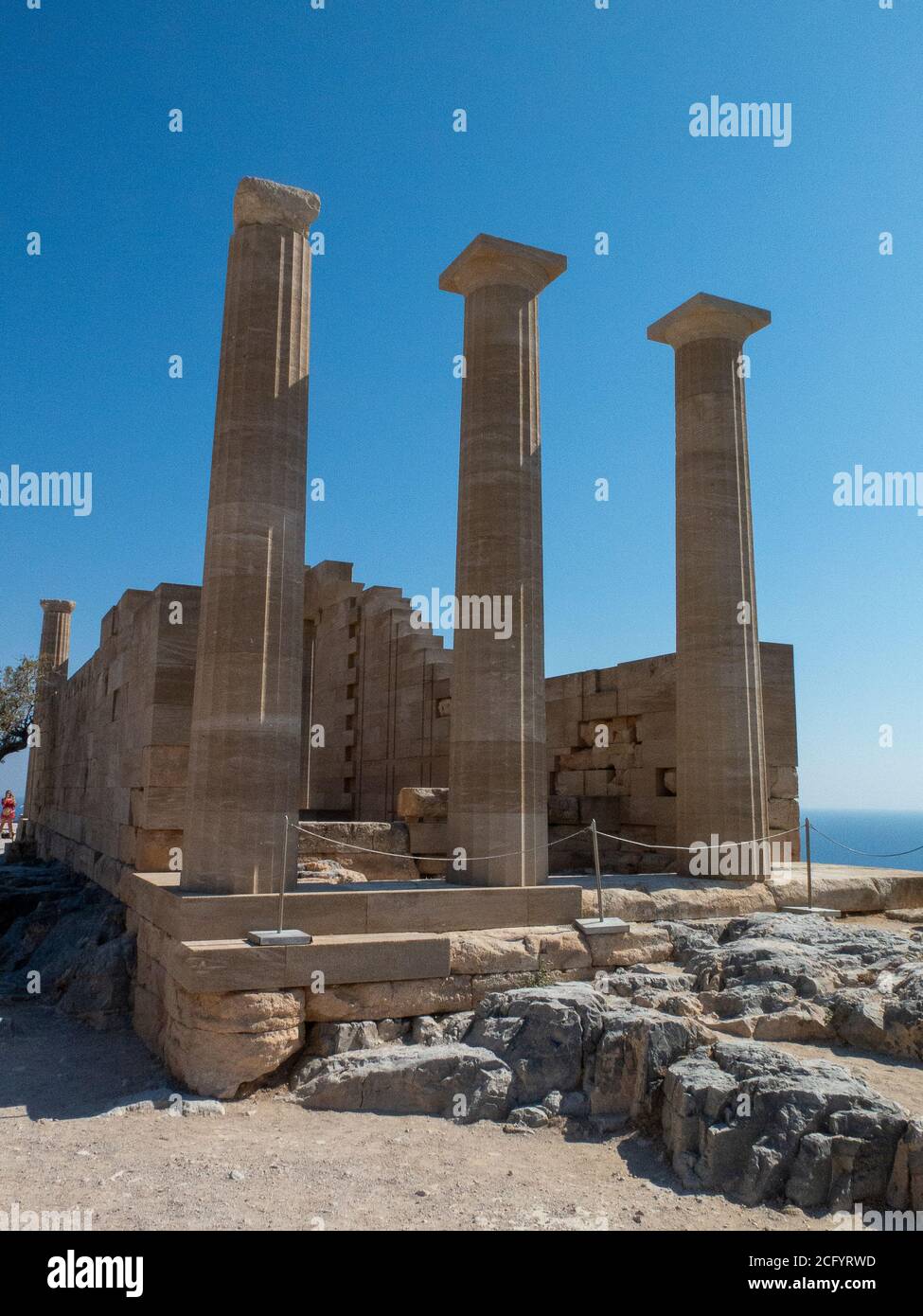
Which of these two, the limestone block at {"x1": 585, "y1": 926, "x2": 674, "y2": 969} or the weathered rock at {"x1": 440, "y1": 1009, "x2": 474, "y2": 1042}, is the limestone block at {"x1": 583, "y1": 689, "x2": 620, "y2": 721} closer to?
the limestone block at {"x1": 585, "y1": 926, "x2": 674, "y2": 969}

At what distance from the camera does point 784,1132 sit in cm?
655

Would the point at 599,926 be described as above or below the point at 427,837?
below

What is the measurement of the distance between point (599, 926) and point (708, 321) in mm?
9035

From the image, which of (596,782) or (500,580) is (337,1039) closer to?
(500,580)

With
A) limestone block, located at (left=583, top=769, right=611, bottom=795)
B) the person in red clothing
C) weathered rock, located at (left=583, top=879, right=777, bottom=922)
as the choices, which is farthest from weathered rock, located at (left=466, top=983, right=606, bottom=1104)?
the person in red clothing

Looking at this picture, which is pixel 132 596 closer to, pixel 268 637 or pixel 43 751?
pixel 268 637

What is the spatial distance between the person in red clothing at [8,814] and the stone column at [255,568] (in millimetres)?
32796

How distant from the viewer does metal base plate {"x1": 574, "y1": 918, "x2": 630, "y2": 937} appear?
1043cm

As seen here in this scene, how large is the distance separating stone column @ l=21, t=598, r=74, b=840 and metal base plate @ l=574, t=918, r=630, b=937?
18.8 m

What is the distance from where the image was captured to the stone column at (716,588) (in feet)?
43.4

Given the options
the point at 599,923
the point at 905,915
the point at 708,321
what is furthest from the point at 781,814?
the point at 708,321
